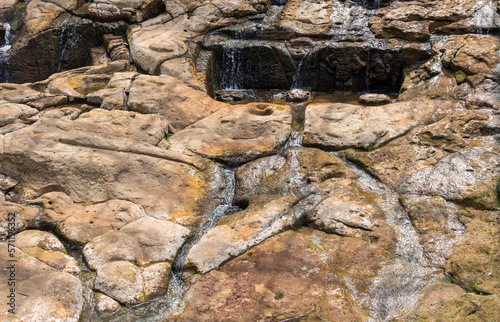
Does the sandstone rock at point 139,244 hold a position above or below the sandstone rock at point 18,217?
below

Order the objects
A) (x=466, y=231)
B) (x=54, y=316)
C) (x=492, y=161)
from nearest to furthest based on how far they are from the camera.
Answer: (x=54, y=316), (x=466, y=231), (x=492, y=161)

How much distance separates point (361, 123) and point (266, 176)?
1.57 m

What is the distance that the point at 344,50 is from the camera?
26.4ft

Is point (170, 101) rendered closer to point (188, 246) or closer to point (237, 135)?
point (237, 135)

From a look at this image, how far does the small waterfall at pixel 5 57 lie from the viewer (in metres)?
9.17

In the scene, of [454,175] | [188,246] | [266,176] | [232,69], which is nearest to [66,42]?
[232,69]

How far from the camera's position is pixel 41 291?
12.1 ft

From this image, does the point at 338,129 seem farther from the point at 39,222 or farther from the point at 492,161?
the point at 39,222

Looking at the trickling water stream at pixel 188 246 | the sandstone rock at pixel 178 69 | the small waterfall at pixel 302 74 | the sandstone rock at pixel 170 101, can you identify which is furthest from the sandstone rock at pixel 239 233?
the small waterfall at pixel 302 74

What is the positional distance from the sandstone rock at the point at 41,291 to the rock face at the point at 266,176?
13mm

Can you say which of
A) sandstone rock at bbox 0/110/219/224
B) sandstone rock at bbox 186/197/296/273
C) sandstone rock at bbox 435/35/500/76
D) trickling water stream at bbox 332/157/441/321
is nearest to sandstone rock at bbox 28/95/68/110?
sandstone rock at bbox 0/110/219/224

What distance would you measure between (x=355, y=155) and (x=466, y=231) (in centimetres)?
168

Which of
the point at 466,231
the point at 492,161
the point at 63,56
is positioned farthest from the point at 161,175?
the point at 63,56

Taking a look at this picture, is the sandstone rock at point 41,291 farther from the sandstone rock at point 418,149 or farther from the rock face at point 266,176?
the sandstone rock at point 418,149
